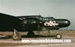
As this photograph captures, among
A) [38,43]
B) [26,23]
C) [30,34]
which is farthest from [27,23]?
[38,43]

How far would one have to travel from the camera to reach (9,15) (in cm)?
2573

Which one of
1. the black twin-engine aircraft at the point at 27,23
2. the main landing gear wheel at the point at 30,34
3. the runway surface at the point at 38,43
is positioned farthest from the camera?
the main landing gear wheel at the point at 30,34

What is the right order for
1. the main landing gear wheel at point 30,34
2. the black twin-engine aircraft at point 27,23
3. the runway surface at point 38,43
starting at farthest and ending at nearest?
the main landing gear wheel at point 30,34, the black twin-engine aircraft at point 27,23, the runway surface at point 38,43

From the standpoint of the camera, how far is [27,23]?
2562 cm

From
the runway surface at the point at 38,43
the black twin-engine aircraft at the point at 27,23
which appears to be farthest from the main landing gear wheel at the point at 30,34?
the black twin-engine aircraft at the point at 27,23

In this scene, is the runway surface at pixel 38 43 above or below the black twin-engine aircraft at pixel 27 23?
below

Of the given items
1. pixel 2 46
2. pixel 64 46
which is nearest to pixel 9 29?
pixel 2 46

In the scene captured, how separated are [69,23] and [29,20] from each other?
4.25 m

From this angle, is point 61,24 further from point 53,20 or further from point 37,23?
point 37,23

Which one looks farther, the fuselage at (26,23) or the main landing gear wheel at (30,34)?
the main landing gear wheel at (30,34)

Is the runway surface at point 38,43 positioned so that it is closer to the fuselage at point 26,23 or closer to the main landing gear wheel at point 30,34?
the main landing gear wheel at point 30,34

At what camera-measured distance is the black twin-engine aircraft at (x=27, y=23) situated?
25.6 meters

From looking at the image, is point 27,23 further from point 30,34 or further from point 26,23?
point 30,34

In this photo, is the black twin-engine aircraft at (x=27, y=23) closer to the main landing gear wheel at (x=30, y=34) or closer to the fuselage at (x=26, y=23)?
the fuselage at (x=26, y=23)
